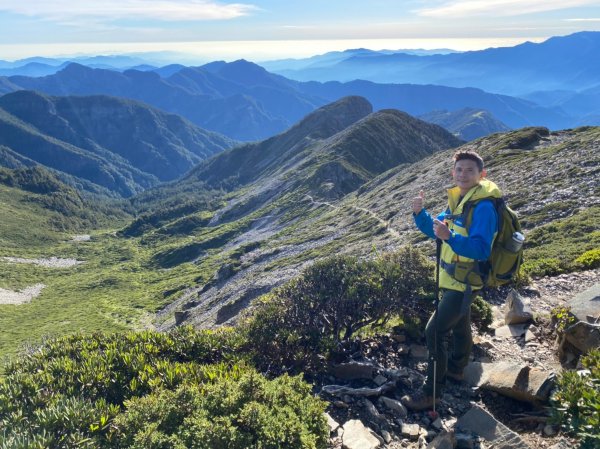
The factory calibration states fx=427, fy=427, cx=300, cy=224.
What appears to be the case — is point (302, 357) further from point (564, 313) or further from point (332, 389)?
point (564, 313)

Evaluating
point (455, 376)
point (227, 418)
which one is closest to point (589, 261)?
point (455, 376)

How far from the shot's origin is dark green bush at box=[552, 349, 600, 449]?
199 inches

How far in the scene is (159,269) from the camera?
11969 centimetres

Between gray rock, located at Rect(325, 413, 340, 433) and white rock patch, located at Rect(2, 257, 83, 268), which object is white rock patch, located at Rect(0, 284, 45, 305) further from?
gray rock, located at Rect(325, 413, 340, 433)

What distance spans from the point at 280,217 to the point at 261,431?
330 feet

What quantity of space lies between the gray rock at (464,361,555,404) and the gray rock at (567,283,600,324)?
2.01 metres

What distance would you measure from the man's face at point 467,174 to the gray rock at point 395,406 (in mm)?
4163

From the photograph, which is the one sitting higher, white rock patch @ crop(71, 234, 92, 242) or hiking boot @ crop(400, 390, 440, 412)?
hiking boot @ crop(400, 390, 440, 412)

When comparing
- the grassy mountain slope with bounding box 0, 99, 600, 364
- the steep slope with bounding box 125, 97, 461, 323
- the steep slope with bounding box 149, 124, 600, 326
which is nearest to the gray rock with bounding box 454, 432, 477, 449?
the grassy mountain slope with bounding box 0, 99, 600, 364

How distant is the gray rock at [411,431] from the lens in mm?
7340

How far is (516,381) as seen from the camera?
7.65m

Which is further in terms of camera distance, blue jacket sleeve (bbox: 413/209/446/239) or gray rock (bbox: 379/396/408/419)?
blue jacket sleeve (bbox: 413/209/446/239)

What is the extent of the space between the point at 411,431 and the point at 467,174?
456 cm

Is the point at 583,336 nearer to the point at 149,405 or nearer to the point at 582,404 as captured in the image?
the point at 582,404
